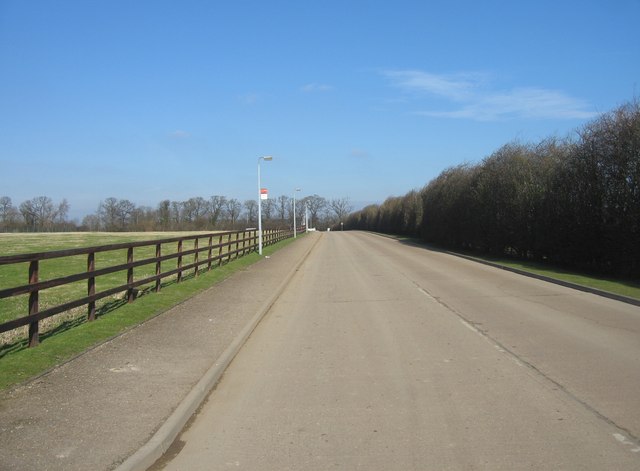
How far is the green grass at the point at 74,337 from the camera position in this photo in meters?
6.50

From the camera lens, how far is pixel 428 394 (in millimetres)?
5797

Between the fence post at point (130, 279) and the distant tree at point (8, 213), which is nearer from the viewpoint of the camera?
the fence post at point (130, 279)

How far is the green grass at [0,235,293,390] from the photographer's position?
6500 millimetres

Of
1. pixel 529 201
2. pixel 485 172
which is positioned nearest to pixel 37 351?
pixel 529 201

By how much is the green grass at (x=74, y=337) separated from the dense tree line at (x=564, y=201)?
14327 millimetres

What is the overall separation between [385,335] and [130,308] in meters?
5.32

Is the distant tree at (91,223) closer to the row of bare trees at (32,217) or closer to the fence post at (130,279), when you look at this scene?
the row of bare trees at (32,217)

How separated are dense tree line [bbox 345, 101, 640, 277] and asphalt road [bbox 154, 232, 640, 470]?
26.8 feet

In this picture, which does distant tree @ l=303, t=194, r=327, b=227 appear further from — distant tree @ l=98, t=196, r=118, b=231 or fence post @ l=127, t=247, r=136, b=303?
fence post @ l=127, t=247, r=136, b=303

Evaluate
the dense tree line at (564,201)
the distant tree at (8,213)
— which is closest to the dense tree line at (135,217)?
the distant tree at (8,213)

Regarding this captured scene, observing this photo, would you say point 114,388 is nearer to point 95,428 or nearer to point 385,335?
point 95,428

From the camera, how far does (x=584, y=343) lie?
809 cm

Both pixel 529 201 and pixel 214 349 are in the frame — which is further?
pixel 529 201

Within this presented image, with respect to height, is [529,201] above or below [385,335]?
above
